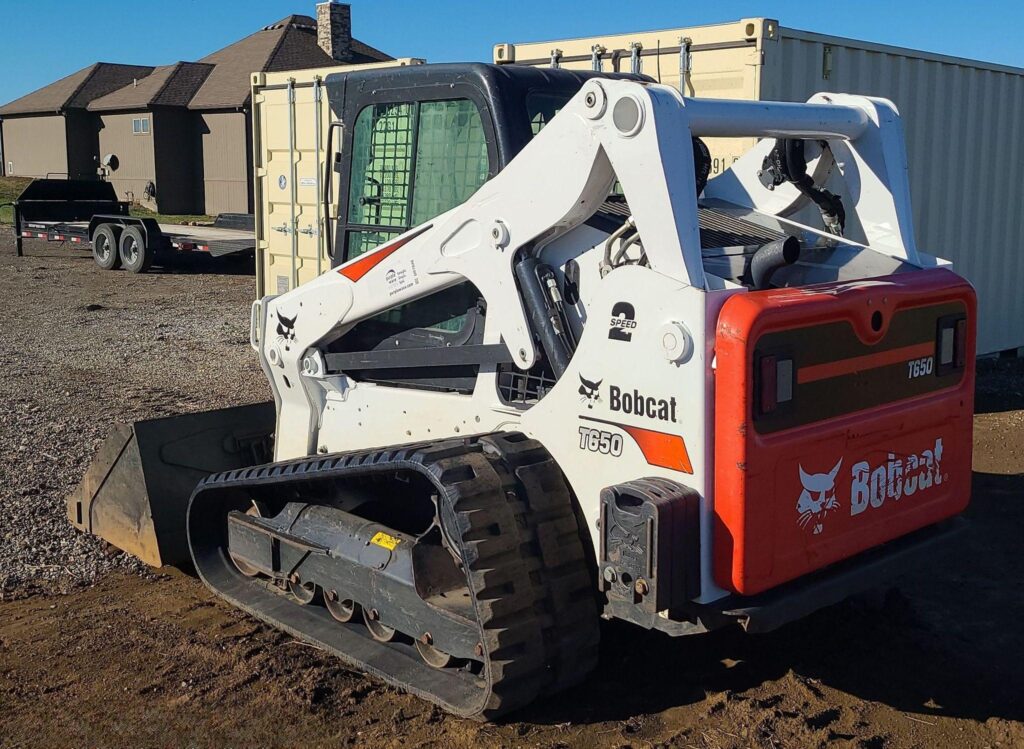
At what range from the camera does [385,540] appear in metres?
4.38

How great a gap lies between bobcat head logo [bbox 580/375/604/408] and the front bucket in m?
2.65

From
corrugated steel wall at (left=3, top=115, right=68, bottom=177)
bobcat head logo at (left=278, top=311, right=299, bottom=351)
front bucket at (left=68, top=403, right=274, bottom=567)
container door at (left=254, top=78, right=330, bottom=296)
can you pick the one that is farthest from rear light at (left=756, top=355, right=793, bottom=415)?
corrugated steel wall at (left=3, top=115, right=68, bottom=177)

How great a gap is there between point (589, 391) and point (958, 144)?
753cm

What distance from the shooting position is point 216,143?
33969 mm

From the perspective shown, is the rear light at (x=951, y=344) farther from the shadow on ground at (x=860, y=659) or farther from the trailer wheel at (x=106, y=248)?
the trailer wheel at (x=106, y=248)

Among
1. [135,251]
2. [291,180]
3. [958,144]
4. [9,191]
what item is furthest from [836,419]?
[9,191]

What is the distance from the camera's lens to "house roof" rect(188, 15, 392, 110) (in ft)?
110

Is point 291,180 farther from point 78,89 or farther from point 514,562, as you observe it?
point 78,89

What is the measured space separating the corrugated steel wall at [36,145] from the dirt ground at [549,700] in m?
35.1

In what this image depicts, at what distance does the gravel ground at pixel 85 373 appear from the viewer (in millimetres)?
6004

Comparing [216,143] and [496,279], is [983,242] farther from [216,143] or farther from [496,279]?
[216,143]

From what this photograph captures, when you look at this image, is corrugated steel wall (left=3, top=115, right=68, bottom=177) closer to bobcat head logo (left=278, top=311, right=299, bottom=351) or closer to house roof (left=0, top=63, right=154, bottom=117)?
house roof (left=0, top=63, right=154, bottom=117)

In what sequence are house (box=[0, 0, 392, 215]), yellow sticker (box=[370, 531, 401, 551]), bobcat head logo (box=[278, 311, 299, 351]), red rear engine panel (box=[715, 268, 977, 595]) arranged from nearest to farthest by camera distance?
red rear engine panel (box=[715, 268, 977, 595]) → yellow sticker (box=[370, 531, 401, 551]) → bobcat head logo (box=[278, 311, 299, 351]) → house (box=[0, 0, 392, 215])

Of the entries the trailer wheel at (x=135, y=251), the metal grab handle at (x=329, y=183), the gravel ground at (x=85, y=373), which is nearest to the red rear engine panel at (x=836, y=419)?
the metal grab handle at (x=329, y=183)
